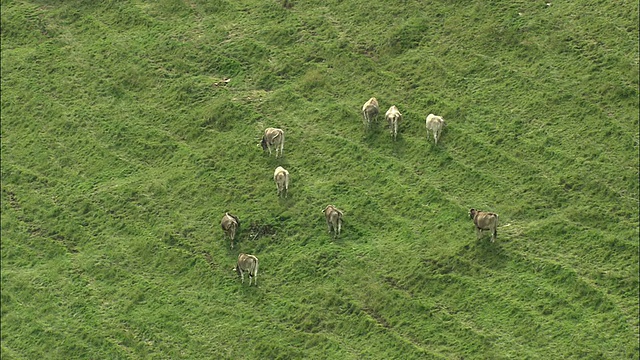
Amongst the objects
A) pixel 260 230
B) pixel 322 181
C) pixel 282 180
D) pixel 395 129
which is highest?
pixel 395 129

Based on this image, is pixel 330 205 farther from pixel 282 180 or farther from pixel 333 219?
pixel 282 180

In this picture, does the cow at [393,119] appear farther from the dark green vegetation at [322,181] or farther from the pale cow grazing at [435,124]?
the pale cow grazing at [435,124]

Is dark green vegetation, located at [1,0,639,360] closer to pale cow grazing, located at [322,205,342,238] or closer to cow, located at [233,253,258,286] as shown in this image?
pale cow grazing, located at [322,205,342,238]

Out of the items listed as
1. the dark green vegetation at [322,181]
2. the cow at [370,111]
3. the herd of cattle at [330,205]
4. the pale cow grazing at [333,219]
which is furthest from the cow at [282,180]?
the cow at [370,111]

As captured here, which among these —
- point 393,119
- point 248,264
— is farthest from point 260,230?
point 393,119

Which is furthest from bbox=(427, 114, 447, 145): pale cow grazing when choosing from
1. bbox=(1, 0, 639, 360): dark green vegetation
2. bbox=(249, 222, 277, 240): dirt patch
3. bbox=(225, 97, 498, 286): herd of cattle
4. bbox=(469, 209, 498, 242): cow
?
bbox=(249, 222, 277, 240): dirt patch
